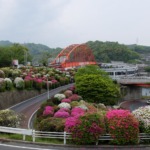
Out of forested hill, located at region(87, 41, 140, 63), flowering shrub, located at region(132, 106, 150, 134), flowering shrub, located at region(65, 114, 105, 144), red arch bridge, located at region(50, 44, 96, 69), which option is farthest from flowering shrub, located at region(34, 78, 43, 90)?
forested hill, located at region(87, 41, 140, 63)

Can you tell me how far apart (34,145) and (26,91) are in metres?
33.3

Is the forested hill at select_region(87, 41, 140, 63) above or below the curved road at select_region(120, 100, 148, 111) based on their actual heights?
above

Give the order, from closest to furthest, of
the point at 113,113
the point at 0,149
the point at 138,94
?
the point at 0,149, the point at 113,113, the point at 138,94

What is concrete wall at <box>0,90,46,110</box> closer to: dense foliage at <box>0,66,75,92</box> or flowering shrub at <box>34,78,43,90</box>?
dense foliage at <box>0,66,75,92</box>

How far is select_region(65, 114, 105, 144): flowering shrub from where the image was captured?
17.0 m

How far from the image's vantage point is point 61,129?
19.6 meters

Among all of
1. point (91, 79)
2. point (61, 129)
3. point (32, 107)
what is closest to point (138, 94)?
point (91, 79)

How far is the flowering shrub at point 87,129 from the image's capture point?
16953 millimetres

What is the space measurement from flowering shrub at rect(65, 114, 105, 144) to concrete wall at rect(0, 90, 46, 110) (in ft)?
80.4

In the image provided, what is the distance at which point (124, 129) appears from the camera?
1728 cm

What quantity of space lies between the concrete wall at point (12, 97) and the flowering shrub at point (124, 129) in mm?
25123

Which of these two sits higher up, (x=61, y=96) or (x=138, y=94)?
(x=61, y=96)

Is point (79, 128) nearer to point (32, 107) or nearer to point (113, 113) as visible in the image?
point (113, 113)

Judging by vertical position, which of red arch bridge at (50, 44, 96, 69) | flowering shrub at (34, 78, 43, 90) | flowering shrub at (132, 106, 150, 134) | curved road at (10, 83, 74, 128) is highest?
red arch bridge at (50, 44, 96, 69)
